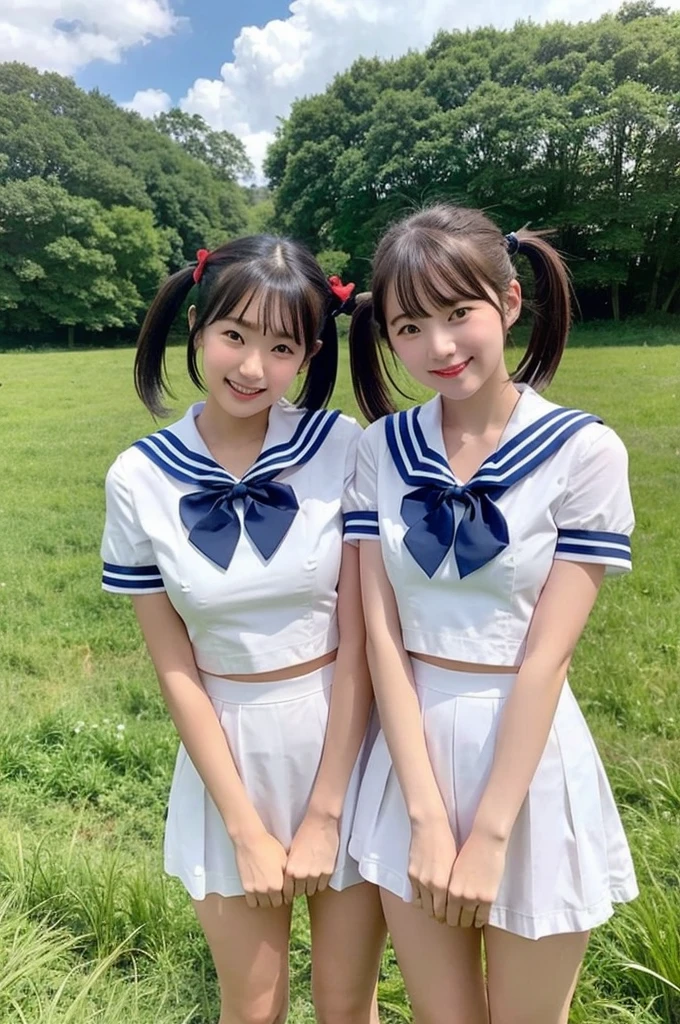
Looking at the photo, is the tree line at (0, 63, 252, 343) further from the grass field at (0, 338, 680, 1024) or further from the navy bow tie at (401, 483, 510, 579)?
the navy bow tie at (401, 483, 510, 579)

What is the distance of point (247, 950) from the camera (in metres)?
1.36

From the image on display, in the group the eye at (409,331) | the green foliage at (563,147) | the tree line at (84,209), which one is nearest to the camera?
the eye at (409,331)

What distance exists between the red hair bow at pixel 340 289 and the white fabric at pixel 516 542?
1.14 ft

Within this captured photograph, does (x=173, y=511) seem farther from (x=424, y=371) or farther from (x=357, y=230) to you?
(x=357, y=230)

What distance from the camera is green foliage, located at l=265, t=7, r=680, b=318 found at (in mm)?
19859

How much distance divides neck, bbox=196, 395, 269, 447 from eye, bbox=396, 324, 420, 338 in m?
0.33

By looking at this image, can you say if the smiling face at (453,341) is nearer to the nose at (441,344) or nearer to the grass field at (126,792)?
the nose at (441,344)

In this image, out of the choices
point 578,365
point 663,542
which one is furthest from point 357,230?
point 663,542

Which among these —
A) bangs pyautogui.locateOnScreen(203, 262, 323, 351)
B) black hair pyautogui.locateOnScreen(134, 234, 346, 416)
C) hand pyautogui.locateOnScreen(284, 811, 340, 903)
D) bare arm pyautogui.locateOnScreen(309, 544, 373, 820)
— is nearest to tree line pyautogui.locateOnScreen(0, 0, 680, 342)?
black hair pyautogui.locateOnScreen(134, 234, 346, 416)

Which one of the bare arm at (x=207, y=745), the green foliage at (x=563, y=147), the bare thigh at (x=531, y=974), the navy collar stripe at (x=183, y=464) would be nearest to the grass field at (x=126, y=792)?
the bare thigh at (x=531, y=974)

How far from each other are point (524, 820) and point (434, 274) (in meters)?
0.89

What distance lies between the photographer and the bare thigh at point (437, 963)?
1248 mm

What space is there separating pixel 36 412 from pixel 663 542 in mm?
8621

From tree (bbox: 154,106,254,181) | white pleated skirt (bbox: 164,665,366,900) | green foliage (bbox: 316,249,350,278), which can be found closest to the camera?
white pleated skirt (bbox: 164,665,366,900)
